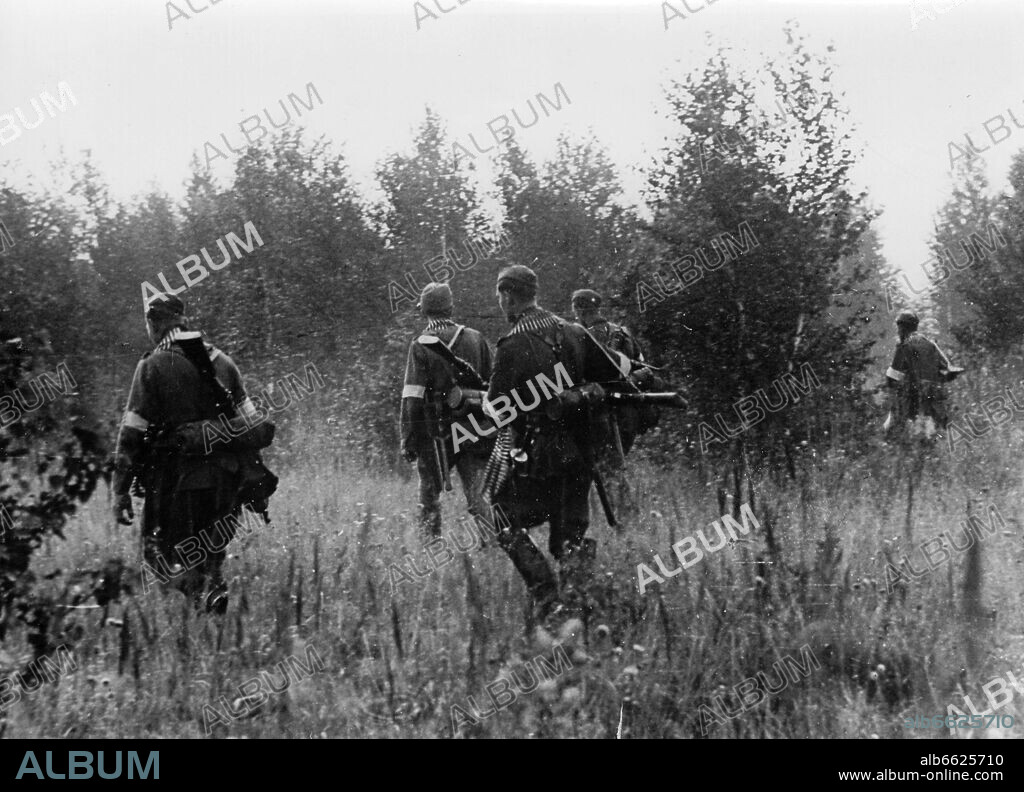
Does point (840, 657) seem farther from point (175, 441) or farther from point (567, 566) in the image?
point (175, 441)

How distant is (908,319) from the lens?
5945 mm

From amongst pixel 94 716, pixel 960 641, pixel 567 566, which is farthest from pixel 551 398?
pixel 94 716

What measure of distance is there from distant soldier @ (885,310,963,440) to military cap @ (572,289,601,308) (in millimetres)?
2089

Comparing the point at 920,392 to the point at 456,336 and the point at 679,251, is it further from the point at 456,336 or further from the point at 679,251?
the point at 456,336

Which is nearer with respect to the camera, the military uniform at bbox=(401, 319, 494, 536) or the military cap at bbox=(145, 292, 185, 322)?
the military cap at bbox=(145, 292, 185, 322)

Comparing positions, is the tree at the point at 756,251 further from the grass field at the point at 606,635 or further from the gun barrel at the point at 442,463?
the gun barrel at the point at 442,463

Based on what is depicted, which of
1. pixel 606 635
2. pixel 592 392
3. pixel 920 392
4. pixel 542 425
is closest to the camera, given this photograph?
pixel 606 635

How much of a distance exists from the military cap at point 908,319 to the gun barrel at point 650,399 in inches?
65.4

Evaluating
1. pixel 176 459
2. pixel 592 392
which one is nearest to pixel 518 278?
pixel 592 392

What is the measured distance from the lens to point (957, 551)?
4910 millimetres

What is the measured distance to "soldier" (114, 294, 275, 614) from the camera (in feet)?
16.2

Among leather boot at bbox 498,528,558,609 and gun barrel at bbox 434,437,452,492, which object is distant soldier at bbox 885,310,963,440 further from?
gun barrel at bbox 434,437,452,492

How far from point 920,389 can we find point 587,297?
239cm

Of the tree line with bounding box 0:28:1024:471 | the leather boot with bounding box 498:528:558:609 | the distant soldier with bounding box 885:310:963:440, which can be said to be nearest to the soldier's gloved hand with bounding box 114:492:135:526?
the tree line with bounding box 0:28:1024:471
